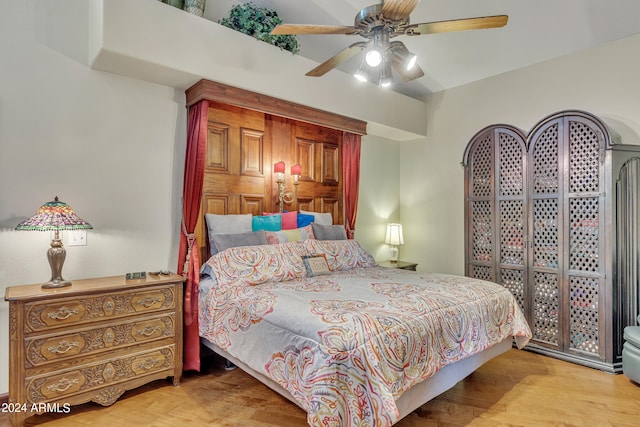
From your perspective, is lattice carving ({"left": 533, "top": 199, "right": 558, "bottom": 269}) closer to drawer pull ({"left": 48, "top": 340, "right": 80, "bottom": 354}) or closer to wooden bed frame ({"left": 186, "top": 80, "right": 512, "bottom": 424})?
wooden bed frame ({"left": 186, "top": 80, "right": 512, "bottom": 424})

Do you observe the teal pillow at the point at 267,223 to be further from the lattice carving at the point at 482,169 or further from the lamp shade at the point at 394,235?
the lattice carving at the point at 482,169

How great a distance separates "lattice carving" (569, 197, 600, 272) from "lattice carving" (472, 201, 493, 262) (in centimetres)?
75

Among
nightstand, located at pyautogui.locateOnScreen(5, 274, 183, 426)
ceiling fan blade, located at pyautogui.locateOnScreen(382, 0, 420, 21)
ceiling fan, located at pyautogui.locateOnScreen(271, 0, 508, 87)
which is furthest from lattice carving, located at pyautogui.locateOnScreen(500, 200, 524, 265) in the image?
nightstand, located at pyautogui.locateOnScreen(5, 274, 183, 426)

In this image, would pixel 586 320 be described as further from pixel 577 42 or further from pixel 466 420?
pixel 577 42

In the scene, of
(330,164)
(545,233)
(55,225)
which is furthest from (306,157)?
(545,233)

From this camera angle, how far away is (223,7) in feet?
10.7

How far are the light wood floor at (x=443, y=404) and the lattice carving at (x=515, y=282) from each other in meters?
0.80

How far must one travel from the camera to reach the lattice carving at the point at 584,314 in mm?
3129

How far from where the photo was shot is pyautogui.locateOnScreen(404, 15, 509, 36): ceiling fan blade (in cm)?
196

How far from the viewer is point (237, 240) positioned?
3.00 meters

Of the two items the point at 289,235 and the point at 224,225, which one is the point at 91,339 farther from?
the point at 289,235

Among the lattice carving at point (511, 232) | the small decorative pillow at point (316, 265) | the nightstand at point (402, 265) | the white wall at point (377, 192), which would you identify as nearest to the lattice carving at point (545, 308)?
the lattice carving at point (511, 232)

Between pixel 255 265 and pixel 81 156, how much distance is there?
1529mm

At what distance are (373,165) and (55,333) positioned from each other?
3767mm
